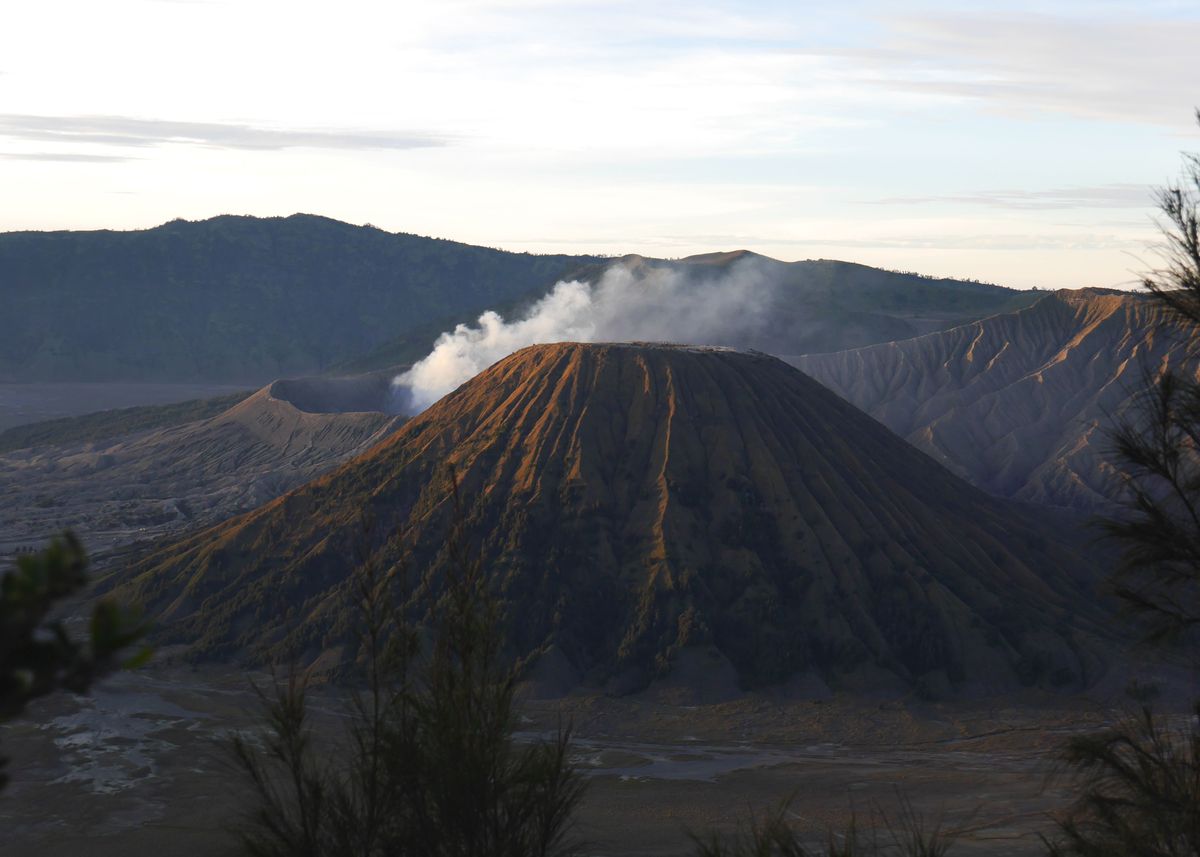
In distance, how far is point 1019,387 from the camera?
97.8 meters

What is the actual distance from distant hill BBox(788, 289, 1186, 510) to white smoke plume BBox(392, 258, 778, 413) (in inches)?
675

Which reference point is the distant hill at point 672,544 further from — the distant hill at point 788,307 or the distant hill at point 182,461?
the distant hill at point 788,307

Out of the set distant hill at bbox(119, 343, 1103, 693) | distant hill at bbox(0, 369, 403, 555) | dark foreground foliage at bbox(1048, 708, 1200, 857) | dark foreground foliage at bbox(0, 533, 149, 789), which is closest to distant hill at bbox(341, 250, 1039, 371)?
distant hill at bbox(0, 369, 403, 555)

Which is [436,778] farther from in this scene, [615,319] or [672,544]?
[615,319]

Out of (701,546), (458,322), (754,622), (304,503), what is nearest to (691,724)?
(754,622)

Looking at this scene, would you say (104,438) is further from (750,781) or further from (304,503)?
(750,781)

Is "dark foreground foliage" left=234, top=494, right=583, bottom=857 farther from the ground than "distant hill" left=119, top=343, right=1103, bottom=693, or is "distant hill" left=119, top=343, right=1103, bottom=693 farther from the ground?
"dark foreground foliage" left=234, top=494, right=583, bottom=857

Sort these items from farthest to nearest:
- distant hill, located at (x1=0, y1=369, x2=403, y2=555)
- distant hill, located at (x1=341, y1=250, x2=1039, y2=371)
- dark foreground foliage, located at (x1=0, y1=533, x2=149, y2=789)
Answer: distant hill, located at (x1=341, y1=250, x2=1039, y2=371) → distant hill, located at (x1=0, y1=369, x2=403, y2=555) → dark foreground foliage, located at (x1=0, y1=533, x2=149, y2=789)

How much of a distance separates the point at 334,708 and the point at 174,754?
313 inches

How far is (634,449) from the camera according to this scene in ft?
211

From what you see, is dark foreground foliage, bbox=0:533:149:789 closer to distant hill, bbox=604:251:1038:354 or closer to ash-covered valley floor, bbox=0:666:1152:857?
ash-covered valley floor, bbox=0:666:1152:857

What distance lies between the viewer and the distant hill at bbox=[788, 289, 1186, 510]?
286 ft

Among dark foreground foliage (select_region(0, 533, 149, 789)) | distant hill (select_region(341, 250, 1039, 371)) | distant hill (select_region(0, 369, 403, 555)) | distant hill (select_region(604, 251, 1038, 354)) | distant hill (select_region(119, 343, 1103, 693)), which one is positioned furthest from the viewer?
distant hill (select_region(604, 251, 1038, 354))

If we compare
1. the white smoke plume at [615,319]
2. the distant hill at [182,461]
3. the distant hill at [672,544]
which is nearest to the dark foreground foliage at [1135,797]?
the distant hill at [672,544]
